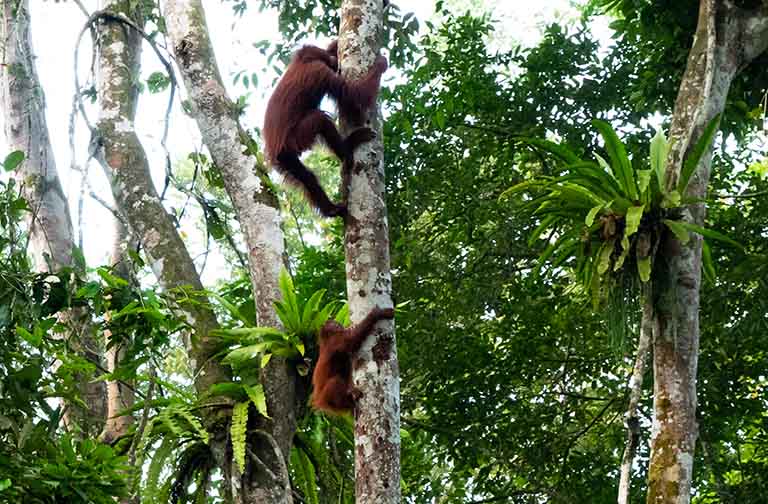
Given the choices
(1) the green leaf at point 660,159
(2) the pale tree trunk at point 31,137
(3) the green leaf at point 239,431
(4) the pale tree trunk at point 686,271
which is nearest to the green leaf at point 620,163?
(1) the green leaf at point 660,159

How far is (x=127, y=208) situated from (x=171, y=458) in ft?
3.72

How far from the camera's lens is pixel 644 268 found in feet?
13.1

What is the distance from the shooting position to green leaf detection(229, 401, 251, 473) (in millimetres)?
3756

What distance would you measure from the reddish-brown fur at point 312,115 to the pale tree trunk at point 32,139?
2303 mm

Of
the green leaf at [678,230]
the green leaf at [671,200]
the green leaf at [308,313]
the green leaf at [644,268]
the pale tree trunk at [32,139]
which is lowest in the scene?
the green leaf at [308,313]

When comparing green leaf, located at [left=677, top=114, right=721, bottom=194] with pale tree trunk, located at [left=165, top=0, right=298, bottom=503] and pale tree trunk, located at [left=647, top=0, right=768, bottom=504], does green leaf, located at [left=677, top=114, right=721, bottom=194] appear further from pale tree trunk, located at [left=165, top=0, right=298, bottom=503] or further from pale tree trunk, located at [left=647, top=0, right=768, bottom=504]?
pale tree trunk, located at [left=165, top=0, right=298, bottom=503]

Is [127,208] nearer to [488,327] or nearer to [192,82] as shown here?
[192,82]

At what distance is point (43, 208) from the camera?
6273mm

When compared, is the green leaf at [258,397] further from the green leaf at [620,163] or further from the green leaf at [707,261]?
the green leaf at [707,261]

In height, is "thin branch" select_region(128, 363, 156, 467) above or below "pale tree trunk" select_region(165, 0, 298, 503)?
below

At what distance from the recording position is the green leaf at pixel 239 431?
12.3ft

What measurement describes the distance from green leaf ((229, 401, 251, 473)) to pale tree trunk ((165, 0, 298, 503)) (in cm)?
10

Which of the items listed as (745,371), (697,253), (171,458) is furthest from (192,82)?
(745,371)

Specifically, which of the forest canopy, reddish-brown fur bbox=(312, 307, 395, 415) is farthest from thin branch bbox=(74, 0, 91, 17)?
reddish-brown fur bbox=(312, 307, 395, 415)
